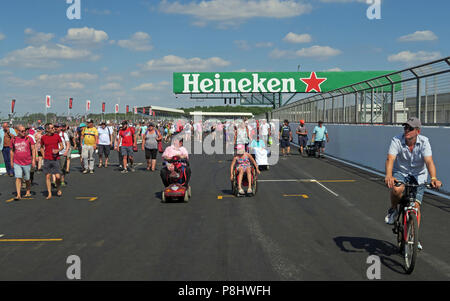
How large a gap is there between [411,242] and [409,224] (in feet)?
0.79

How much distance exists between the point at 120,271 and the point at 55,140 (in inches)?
269

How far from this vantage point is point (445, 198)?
10352mm

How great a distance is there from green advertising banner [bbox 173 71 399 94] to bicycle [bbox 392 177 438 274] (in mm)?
37627

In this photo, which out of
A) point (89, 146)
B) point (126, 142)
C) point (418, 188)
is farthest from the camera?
point (126, 142)

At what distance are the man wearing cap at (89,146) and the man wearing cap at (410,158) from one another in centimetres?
1218

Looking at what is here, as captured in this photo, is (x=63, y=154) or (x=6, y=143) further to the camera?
(x=6, y=143)

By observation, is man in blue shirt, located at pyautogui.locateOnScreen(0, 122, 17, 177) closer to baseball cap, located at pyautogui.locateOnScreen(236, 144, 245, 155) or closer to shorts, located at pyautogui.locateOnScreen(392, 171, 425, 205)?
baseball cap, located at pyautogui.locateOnScreen(236, 144, 245, 155)

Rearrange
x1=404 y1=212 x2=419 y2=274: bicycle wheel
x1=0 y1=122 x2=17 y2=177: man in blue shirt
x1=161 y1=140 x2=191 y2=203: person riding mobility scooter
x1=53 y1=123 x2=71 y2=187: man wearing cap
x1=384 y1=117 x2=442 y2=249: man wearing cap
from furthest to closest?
x1=0 y1=122 x2=17 y2=177: man in blue shirt → x1=53 y1=123 x2=71 y2=187: man wearing cap → x1=161 y1=140 x2=191 y2=203: person riding mobility scooter → x1=384 y1=117 x2=442 y2=249: man wearing cap → x1=404 y1=212 x2=419 y2=274: bicycle wheel

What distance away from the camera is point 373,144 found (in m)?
16.5

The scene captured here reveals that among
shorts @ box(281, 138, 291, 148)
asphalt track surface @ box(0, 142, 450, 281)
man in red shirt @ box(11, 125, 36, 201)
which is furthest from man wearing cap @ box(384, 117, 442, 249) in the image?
shorts @ box(281, 138, 291, 148)

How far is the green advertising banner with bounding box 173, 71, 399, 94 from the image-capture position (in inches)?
1692

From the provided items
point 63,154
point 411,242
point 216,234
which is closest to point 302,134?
point 63,154

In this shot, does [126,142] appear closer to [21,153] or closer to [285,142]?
[21,153]

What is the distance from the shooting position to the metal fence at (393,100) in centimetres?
1182
